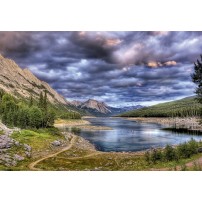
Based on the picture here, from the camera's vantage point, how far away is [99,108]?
1650 centimetres

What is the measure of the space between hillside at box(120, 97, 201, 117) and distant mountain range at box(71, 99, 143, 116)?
16.4 inches

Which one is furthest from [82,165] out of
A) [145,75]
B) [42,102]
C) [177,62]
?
[177,62]

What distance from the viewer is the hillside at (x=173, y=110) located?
1573 cm

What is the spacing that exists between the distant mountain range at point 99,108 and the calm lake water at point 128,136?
0.62 m

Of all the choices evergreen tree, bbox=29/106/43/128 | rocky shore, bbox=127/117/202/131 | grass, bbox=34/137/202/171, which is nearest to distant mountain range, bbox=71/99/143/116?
rocky shore, bbox=127/117/202/131

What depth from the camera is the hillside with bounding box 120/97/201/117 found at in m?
15.7

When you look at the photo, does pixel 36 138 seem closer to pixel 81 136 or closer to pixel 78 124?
pixel 81 136

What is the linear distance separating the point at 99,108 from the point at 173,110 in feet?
17.8

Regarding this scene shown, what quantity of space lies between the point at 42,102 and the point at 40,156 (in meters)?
3.28

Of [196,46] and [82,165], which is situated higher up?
[196,46]

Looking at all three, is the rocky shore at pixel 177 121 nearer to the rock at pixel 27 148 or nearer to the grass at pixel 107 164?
the grass at pixel 107 164
